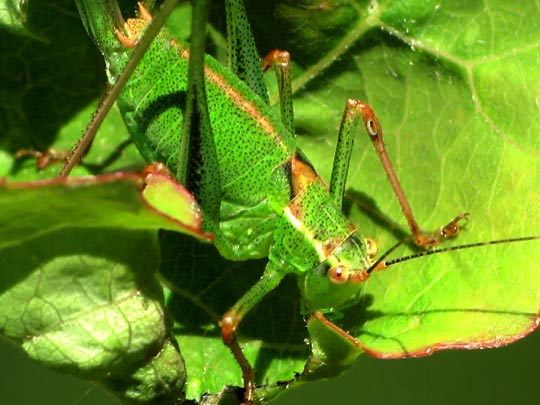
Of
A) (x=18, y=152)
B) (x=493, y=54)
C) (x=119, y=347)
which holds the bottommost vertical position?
(x=119, y=347)

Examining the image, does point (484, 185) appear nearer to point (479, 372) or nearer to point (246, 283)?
point (479, 372)

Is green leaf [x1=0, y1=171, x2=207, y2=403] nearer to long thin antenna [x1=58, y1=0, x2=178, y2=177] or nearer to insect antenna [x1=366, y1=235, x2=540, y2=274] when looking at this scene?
long thin antenna [x1=58, y1=0, x2=178, y2=177]

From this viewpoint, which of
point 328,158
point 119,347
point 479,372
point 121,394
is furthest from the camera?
point 328,158

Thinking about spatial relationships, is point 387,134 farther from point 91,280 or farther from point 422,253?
point 91,280

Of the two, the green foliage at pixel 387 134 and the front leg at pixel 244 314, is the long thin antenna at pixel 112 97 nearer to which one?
the green foliage at pixel 387 134

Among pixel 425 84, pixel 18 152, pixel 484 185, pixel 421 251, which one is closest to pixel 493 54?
pixel 425 84

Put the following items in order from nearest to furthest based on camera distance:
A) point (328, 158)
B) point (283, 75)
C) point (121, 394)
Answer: point (121, 394) < point (283, 75) < point (328, 158)

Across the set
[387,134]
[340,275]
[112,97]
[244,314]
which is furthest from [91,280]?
[387,134]
